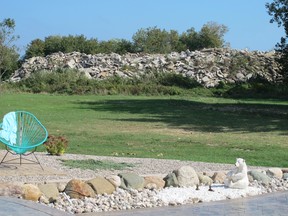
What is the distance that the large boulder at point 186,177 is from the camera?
993 cm

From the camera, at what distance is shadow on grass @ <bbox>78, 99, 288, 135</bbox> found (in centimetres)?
2323

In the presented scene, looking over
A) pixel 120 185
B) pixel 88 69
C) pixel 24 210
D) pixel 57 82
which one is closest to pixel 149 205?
pixel 120 185

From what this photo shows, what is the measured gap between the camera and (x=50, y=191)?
8.65 meters

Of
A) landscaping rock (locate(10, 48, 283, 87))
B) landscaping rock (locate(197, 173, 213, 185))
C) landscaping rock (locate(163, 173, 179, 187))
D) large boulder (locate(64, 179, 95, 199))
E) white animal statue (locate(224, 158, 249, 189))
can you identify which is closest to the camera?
large boulder (locate(64, 179, 95, 199))

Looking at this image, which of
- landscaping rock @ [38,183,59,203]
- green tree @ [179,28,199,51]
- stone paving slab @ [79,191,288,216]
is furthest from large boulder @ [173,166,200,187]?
green tree @ [179,28,199,51]

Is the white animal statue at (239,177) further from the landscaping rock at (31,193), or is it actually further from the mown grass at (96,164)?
the landscaping rock at (31,193)

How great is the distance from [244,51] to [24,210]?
5405cm

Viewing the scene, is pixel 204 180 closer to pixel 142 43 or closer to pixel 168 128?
pixel 168 128

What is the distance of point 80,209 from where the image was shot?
824 centimetres

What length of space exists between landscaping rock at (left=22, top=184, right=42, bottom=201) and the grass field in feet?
18.4

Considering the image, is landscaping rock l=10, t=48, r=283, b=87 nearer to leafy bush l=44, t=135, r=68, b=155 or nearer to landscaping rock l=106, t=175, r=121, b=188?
leafy bush l=44, t=135, r=68, b=155

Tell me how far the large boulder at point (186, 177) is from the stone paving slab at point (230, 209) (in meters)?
0.91

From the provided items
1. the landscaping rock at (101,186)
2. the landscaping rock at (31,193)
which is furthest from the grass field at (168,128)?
the landscaping rock at (31,193)

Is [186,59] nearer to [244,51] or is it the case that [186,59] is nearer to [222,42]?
[244,51]
